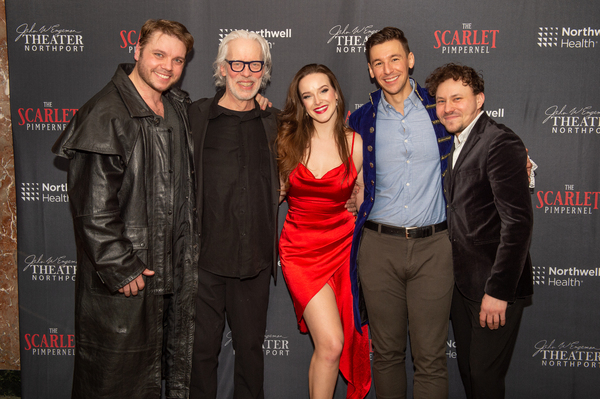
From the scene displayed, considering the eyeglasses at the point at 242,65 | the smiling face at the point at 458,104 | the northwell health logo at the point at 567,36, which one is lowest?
the smiling face at the point at 458,104

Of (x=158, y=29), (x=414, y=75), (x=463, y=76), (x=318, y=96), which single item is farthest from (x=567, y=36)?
(x=158, y=29)

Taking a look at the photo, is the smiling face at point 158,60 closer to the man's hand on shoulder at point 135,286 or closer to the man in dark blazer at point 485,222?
the man's hand on shoulder at point 135,286

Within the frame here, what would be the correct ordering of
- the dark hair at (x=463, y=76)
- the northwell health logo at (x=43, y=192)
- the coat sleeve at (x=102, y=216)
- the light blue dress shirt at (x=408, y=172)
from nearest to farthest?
1. the coat sleeve at (x=102, y=216)
2. the dark hair at (x=463, y=76)
3. the light blue dress shirt at (x=408, y=172)
4. the northwell health logo at (x=43, y=192)

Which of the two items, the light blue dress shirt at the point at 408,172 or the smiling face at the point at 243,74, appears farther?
Answer: the smiling face at the point at 243,74

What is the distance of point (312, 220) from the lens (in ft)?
7.58

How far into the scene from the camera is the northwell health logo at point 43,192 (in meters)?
2.84

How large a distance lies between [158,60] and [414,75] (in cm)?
170

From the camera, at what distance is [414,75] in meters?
2.79

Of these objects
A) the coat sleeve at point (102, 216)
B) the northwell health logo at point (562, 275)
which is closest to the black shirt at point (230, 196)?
the coat sleeve at point (102, 216)

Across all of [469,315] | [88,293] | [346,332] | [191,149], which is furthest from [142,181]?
[469,315]

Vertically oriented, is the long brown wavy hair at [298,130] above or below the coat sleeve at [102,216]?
above

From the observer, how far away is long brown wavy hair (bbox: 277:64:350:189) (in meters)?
2.27

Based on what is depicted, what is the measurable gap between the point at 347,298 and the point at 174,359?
3.40 ft

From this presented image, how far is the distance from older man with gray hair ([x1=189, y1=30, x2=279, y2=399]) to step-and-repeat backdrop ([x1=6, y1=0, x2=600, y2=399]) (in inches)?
23.2
